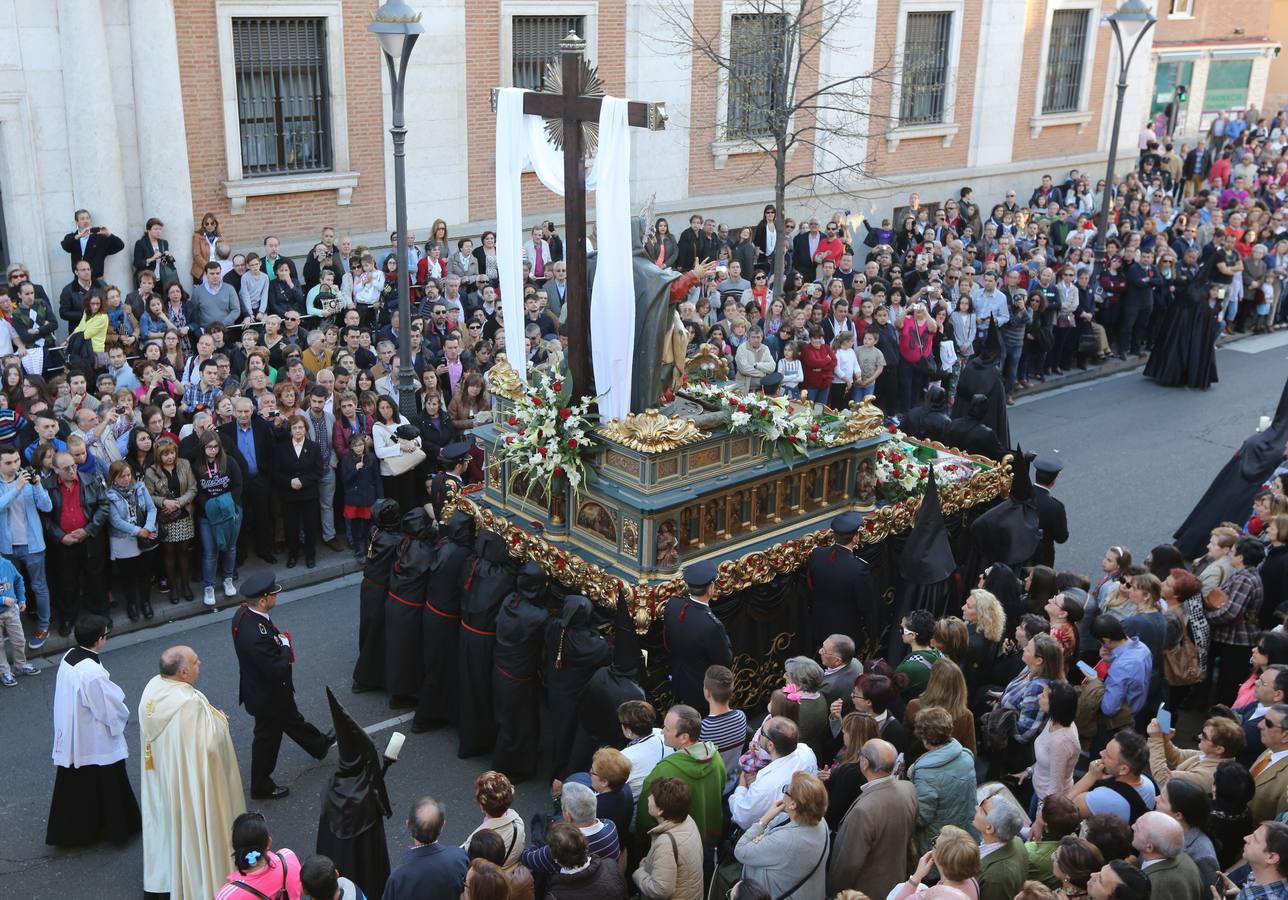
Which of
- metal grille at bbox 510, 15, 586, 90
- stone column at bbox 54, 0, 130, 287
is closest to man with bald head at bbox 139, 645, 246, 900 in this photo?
stone column at bbox 54, 0, 130, 287

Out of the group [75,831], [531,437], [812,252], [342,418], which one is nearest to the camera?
[75,831]

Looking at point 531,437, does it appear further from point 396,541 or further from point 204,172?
point 204,172

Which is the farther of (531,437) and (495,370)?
(495,370)

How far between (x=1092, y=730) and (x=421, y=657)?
448cm

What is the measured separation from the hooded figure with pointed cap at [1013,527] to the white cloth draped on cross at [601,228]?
10.2 ft

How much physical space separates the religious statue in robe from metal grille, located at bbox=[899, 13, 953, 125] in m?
15.3

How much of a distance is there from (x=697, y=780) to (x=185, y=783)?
2735mm

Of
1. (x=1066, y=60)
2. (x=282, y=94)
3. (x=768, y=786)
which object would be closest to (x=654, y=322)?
(x=768, y=786)

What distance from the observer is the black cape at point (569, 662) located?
8008 millimetres

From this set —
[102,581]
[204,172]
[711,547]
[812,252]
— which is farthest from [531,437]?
[812,252]

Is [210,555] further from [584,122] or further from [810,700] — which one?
[810,700]

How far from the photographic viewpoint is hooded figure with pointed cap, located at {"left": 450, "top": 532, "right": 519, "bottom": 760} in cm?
A: 855

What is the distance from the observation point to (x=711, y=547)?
30.5 ft

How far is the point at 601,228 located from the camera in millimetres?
8367
